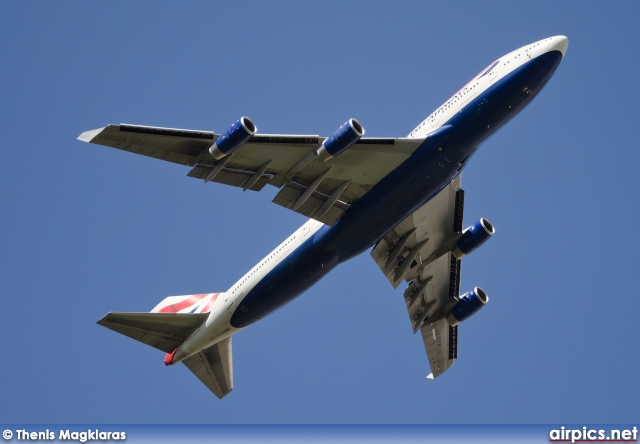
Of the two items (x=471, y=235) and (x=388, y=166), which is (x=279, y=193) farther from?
(x=471, y=235)

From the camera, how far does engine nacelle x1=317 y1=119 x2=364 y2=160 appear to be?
1709 inches

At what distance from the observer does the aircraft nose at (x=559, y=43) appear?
147 ft

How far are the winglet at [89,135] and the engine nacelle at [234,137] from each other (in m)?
4.84

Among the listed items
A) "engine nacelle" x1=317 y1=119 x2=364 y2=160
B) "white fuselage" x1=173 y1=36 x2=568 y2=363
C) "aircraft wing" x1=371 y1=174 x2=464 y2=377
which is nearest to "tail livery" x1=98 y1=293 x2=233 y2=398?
"white fuselage" x1=173 y1=36 x2=568 y2=363

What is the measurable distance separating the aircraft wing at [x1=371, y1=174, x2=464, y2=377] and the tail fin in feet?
30.5

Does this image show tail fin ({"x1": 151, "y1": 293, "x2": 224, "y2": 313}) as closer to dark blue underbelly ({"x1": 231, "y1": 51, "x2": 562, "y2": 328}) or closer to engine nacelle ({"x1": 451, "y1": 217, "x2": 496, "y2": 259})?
dark blue underbelly ({"x1": 231, "y1": 51, "x2": 562, "y2": 328})

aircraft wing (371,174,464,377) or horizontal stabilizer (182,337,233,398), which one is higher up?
aircraft wing (371,174,464,377)

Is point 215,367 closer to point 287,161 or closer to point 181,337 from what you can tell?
point 181,337

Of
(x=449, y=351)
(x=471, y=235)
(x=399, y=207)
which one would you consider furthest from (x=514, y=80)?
(x=449, y=351)

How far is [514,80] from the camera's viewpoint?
44.8m

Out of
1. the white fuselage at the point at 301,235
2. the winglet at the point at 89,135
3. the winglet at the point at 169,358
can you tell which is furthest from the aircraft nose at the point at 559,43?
the winglet at the point at 169,358

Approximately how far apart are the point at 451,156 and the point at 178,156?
12.2m

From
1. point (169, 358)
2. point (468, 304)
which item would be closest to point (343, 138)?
point (169, 358)

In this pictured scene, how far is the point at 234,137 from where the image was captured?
42000 millimetres
